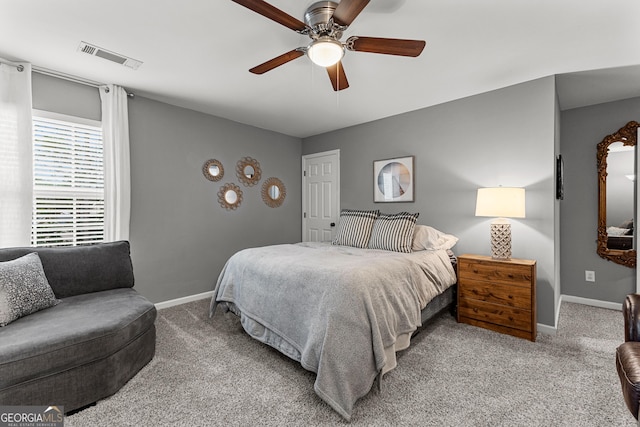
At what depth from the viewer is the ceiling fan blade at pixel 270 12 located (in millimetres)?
1418

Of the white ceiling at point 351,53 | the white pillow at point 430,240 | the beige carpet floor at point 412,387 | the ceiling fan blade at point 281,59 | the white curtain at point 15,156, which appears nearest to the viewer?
the beige carpet floor at point 412,387

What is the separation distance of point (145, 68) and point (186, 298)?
265cm

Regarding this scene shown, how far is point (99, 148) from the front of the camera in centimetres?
302

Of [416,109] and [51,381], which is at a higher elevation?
[416,109]

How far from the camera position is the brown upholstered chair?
48.3 inches

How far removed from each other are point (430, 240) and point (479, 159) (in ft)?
3.54

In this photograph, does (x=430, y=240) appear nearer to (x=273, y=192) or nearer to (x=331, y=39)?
(x=331, y=39)

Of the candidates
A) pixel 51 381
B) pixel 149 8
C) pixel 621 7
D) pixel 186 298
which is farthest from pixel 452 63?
pixel 186 298

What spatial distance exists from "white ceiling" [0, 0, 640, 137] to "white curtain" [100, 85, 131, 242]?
0.21 meters

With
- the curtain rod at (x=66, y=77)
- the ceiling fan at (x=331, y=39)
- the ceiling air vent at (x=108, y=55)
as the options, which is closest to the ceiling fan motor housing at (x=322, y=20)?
the ceiling fan at (x=331, y=39)

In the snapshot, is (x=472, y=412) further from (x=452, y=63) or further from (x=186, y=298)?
(x=186, y=298)

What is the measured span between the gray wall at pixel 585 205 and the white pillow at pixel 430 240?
1693mm

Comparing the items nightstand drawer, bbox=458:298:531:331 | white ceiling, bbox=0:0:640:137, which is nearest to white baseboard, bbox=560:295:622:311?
nightstand drawer, bbox=458:298:531:331

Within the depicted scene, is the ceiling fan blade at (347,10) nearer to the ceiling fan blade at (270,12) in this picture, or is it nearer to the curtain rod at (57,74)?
the ceiling fan blade at (270,12)
